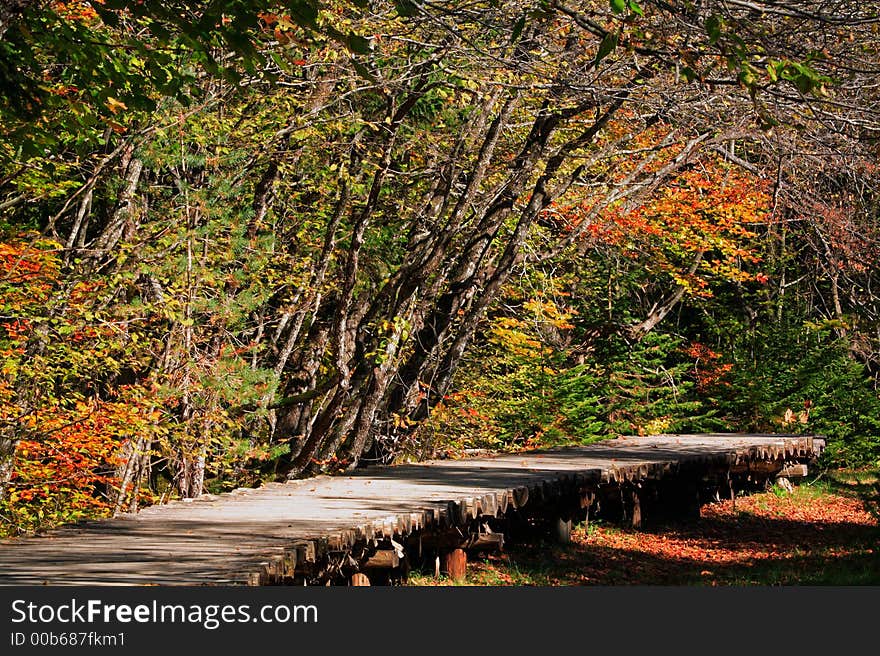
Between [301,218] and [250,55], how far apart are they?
28.4ft

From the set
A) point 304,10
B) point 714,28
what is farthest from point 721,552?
point 304,10

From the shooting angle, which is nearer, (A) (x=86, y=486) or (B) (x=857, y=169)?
(B) (x=857, y=169)

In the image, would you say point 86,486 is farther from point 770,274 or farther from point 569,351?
point 770,274

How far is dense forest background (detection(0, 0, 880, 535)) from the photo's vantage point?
8.63 meters

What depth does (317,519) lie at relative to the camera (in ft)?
24.2

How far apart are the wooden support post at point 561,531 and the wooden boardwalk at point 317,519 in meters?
0.40

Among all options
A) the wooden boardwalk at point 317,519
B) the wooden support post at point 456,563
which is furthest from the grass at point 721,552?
the wooden boardwalk at point 317,519

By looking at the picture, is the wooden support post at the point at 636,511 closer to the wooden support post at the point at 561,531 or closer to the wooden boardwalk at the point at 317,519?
the wooden boardwalk at the point at 317,519

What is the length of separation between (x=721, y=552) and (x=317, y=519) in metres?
5.91

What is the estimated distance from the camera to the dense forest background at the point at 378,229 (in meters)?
8.63

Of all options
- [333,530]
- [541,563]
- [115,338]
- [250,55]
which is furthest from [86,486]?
[250,55]

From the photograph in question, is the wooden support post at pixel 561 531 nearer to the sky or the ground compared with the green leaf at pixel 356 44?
nearer to the ground

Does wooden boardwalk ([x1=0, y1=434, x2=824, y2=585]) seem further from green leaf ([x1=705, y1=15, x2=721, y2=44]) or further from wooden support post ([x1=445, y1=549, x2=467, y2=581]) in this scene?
green leaf ([x1=705, y1=15, x2=721, y2=44])

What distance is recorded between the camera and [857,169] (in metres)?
11.3
